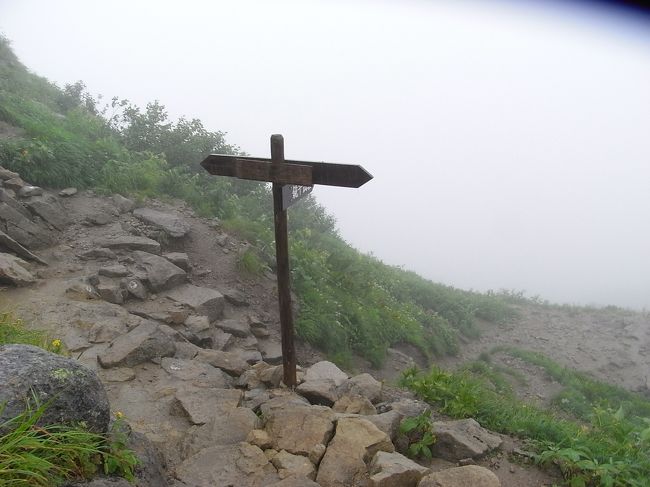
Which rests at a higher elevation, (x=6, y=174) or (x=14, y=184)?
(x=6, y=174)

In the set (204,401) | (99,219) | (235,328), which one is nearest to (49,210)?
(99,219)

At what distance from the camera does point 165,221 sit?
9578mm

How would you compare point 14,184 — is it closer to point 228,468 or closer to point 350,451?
point 228,468

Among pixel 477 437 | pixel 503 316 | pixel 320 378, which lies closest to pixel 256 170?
pixel 320 378

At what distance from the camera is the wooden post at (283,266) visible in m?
5.04

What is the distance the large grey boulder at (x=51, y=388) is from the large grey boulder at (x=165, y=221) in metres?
6.39

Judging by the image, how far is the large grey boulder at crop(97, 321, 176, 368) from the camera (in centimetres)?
577

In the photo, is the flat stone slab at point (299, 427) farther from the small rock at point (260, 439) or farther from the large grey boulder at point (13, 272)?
the large grey boulder at point (13, 272)

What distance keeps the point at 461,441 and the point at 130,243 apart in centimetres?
648

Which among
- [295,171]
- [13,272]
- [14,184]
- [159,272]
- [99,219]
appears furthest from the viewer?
[99,219]

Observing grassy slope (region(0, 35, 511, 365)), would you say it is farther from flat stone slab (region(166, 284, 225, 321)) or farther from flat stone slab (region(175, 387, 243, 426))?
flat stone slab (region(175, 387, 243, 426))

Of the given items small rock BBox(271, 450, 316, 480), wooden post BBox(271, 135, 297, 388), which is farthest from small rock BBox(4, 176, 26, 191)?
small rock BBox(271, 450, 316, 480)

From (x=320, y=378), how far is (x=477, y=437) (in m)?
1.93

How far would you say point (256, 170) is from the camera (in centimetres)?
516
